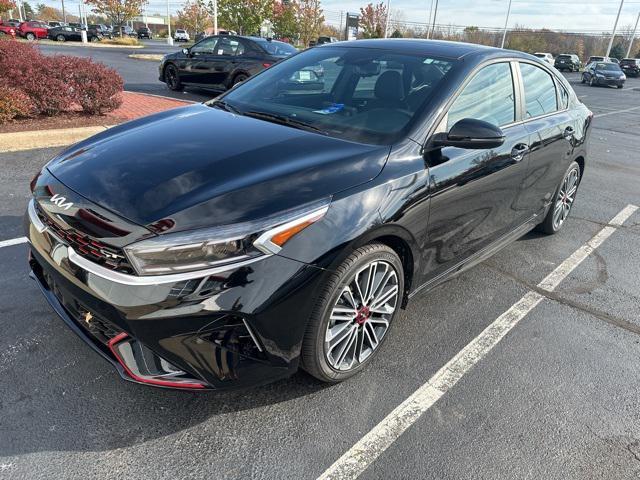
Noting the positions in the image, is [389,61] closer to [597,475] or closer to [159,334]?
[159,334]

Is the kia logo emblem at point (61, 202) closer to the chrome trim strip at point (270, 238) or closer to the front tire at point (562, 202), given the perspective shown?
the chrome trim strip at point (270, 238)

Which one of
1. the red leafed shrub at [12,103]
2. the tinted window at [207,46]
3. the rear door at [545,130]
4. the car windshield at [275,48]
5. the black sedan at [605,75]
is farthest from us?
the black sedan at [605,75]

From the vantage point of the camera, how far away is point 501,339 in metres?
3.21

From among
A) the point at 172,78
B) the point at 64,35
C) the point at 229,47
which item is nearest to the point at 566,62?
the point at 229,47

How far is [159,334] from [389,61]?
240 centimetres

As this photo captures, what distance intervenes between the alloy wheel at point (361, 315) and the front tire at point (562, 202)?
2.69 m

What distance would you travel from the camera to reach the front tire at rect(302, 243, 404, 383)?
231 cm

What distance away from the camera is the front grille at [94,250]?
2.02 meters

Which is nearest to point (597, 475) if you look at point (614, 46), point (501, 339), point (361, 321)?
point (501, 339)

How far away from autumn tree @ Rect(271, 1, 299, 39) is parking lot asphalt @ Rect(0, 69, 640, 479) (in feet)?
141

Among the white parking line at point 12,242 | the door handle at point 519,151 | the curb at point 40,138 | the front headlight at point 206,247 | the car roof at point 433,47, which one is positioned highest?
the car roof at point 433,47

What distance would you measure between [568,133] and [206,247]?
3.67 metres

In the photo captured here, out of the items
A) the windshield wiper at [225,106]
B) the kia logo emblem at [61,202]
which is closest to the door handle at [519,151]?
the windshield wiper at [225,106]

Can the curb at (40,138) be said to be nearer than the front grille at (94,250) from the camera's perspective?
No
